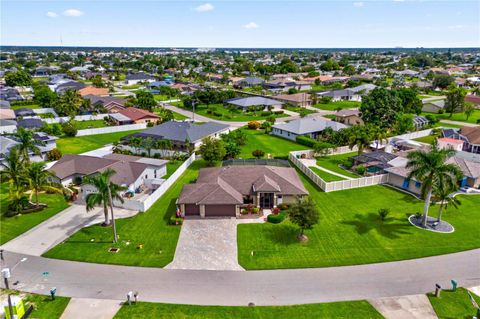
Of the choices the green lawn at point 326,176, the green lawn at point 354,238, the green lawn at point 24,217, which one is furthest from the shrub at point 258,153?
the green lawn at point 24,217

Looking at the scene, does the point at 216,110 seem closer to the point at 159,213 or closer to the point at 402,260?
the point at 159,213

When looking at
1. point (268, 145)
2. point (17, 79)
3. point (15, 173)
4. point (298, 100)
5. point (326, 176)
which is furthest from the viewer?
point (17, 79)

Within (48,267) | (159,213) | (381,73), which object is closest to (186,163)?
(159,213)

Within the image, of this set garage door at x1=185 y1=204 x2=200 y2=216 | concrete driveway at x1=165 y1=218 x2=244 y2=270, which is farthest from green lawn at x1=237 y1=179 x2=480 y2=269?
garage door at x1=185 y1=204 x2=200 y2=216

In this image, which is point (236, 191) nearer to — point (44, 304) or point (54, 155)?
point (44, 304)

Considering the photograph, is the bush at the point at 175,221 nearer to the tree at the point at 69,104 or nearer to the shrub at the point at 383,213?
the shrub at the point at 383,213

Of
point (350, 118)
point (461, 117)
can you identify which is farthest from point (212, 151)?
point (461, 117)
